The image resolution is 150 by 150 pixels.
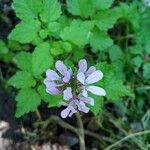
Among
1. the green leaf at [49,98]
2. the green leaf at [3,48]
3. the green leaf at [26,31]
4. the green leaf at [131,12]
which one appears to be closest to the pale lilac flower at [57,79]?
the green leaf at [49,98]

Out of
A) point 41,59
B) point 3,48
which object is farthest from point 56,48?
point 3,48

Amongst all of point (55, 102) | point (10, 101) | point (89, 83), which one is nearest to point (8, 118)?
point (10, 101)

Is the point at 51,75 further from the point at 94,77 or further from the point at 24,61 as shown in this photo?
the point at 24,61

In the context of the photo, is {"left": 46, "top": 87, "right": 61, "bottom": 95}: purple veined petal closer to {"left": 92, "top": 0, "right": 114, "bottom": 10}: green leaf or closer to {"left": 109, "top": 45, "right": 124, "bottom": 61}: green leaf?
{"left": 92, "top": 0, "right": 114, "bottom": 10}: green leaf

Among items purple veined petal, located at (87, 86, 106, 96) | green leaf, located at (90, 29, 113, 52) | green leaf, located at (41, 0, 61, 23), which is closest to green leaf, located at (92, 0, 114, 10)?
green leaf, located at (90, 29, 113, 52)

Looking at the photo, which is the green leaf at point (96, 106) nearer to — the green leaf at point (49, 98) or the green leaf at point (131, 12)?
the green leaf at point (49, 98)
